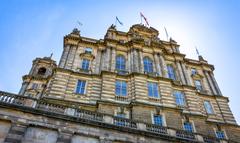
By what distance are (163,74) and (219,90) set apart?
31.6 feet

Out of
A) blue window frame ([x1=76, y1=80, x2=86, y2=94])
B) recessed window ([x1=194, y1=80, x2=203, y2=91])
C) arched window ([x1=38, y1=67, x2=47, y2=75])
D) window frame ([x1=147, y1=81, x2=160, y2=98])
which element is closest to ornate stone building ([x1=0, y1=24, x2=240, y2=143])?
blue window frame ([x1=76, y1=80, x2=86, y2=94])

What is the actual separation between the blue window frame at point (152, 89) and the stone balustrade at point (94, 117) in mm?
7401

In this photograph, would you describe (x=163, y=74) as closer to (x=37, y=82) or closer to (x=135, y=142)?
(x=135, y=142)

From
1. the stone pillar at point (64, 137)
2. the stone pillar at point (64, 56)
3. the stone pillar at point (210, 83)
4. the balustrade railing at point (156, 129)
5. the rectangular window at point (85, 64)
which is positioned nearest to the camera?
the stone pillar at point (64, 137)

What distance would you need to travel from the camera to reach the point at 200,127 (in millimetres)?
25141

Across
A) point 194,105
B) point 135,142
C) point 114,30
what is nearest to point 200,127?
point 194,105

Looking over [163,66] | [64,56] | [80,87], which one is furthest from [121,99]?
[64,56]

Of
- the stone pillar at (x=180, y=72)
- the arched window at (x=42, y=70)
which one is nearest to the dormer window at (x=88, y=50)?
the stone pillar at (x=180, y=72)

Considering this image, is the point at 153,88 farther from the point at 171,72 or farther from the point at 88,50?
the point at 88,50

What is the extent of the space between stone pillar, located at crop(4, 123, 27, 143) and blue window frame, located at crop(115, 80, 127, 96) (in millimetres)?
12409

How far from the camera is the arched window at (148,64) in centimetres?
3078

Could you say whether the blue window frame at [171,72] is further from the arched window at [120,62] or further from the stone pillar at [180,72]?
the arched window at [120,62]

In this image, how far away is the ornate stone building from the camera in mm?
17156

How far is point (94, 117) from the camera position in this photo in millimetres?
18781
